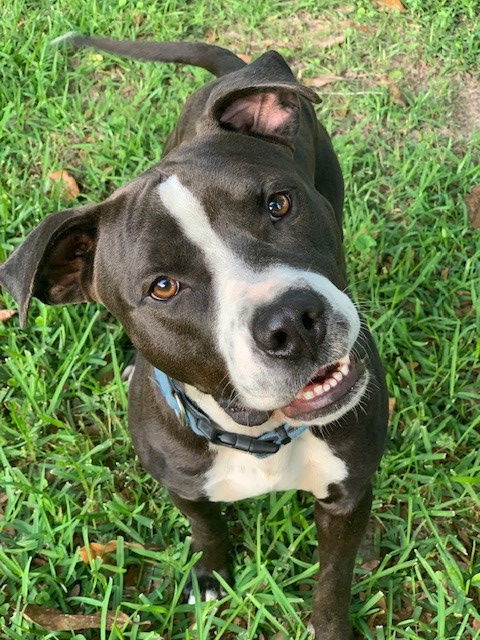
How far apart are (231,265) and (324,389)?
461 millimetres

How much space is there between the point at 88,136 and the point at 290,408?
3297 millimetres

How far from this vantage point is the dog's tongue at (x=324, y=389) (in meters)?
2.36

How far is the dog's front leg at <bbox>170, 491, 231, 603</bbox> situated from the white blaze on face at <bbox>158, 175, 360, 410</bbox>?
92 cm

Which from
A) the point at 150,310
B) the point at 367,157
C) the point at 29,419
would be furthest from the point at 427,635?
the point at 367,157

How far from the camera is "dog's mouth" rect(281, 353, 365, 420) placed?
2.36 m

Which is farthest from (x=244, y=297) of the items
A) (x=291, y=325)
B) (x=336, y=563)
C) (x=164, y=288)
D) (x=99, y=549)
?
(x=99, y=549)

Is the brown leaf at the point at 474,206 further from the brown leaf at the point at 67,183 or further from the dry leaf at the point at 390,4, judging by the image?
the brown leaf at the point at 67,183

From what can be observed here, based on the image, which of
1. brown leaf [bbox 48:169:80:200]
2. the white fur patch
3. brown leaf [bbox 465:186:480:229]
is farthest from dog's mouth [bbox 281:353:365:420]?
brown leaf [bbox 48:169:80:200]

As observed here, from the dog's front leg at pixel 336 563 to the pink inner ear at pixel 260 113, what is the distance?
1389 mm

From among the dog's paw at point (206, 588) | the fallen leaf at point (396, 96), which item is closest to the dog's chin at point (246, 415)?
the dog's paw at point (206, 588)

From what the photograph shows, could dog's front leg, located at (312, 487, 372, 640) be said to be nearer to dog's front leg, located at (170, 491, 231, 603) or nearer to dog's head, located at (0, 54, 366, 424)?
dog's front leg, located at (170, 491, 231, 603)

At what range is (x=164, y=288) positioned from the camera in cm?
245

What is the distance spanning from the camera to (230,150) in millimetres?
2602

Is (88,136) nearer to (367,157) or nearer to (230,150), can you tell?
(367,157)
